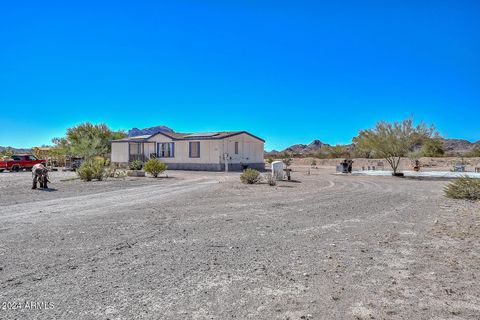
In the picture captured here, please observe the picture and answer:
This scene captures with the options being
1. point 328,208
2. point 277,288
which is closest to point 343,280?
point 277,288

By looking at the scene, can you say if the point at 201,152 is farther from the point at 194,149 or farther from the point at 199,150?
the point at 194,149

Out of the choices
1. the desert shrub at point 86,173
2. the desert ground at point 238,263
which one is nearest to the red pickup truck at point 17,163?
the desert shrub at point 86,173

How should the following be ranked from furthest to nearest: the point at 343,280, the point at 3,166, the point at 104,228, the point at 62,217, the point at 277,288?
the point at 3,166 → the point at 62,217 → the point at 104,228 → the point at 343,280 → the point at 277,288

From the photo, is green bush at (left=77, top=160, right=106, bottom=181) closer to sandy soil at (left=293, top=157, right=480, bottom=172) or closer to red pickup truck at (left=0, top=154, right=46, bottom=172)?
red pickup truck at (left=0, top=154, right=46, bottom=172)

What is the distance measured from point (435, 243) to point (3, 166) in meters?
28.6

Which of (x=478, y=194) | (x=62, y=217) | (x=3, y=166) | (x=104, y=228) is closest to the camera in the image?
(x=104, y=228)

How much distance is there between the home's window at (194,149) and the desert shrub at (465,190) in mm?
19558

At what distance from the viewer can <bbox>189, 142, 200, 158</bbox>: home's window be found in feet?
96.6

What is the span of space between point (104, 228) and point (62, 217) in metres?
1.75

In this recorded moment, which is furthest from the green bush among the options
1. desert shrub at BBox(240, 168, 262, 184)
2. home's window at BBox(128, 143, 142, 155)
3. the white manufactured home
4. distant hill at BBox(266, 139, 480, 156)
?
distant hill at BBox(266, 139, 480, 156)

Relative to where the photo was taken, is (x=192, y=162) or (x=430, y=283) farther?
(x=192, y=162)

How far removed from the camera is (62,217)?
806 cm

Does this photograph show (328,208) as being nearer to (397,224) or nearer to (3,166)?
(397,224)

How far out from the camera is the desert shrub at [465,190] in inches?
466
